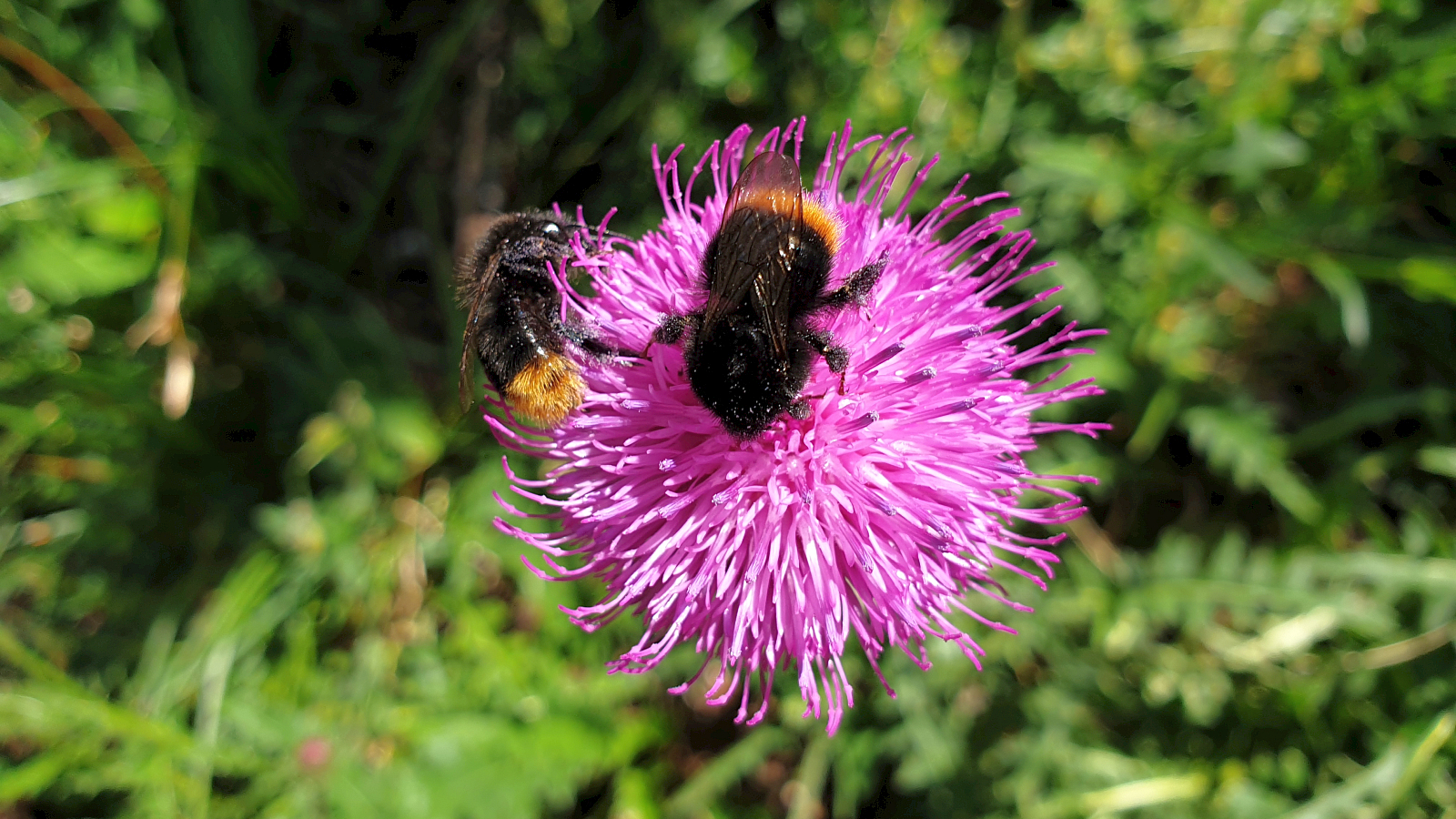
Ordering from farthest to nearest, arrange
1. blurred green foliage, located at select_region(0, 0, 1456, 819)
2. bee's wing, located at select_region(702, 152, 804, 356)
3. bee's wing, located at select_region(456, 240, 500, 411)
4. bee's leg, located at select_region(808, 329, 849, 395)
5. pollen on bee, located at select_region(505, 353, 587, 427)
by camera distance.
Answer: blurred green foliage, located at select_region(0, 0, 1456, 819) → bee's wing, located at select_region(456, 240, 500, 411) → pollen on bee, located at select_region(505, 353, 587, 427) → bee's leg, located at select_region(808, 329, 849, 395) → bee's wing, located at select_region(702, 152, 804, 356)

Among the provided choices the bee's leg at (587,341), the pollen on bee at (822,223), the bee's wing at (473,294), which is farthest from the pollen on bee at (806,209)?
the bee's wing at (473,294)

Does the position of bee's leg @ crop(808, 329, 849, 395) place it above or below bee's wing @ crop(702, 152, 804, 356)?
below

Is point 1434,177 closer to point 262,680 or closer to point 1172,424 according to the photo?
point 1172,424

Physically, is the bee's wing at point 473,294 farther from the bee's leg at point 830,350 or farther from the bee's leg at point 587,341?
the bee's leg at point 830,350

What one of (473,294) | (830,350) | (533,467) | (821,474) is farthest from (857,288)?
(533,467)

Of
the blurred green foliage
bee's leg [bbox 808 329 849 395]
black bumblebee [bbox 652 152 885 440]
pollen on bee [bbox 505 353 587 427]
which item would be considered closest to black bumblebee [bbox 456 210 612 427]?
pollen on bee [bbox 505 353 587 427]

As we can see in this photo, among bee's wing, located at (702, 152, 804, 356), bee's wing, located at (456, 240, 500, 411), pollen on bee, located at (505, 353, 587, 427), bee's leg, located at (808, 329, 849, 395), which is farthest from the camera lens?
bee's wing, located at (456, 240, 500, 411)

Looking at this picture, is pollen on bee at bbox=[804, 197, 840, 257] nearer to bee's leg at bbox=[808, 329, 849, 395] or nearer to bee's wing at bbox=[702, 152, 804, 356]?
bee's wing at bbox=[702, 152, 804, 356]

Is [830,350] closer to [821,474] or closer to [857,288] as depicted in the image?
[857,288]
